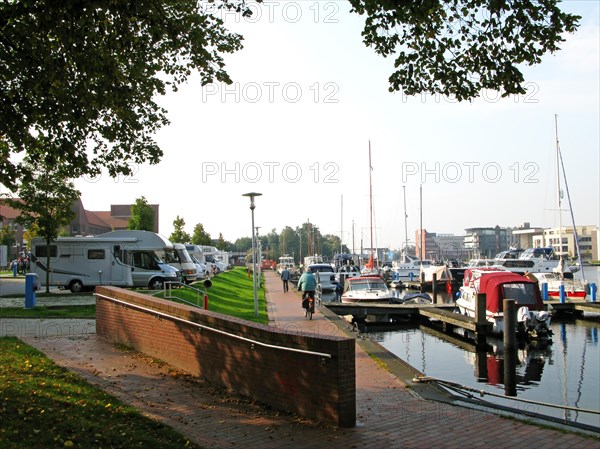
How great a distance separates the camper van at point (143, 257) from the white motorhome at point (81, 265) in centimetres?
67

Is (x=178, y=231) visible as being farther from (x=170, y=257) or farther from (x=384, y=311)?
(x=384, y=311)

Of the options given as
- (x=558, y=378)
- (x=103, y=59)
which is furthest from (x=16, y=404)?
(x=558, y=378)

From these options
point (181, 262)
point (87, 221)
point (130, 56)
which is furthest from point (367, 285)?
point (87, 221)

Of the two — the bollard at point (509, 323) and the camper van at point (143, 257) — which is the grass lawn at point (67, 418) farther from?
the camper van at point (143, 257)

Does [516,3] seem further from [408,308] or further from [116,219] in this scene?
[116,219]

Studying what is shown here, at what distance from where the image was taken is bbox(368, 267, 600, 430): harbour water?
13684 mm

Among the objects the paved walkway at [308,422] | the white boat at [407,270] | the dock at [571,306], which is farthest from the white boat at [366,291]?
the white boat at [407,270]

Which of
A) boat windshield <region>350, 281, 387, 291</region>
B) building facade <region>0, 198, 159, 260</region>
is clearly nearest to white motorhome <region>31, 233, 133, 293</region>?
boat windshield <region>350, 281, 387, 291</region>

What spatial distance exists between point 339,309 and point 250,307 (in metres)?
5.36

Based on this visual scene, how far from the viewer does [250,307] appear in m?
27.8

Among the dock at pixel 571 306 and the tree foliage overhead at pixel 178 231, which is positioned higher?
the tree foliage overhead at pixel 178 231

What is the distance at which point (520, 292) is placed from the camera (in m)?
24.8

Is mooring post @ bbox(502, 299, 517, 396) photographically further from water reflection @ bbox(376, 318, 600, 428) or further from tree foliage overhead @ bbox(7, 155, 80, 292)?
tree foliage overhead @ bbox(7, 155, 80, 292)

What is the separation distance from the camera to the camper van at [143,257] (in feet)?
103
